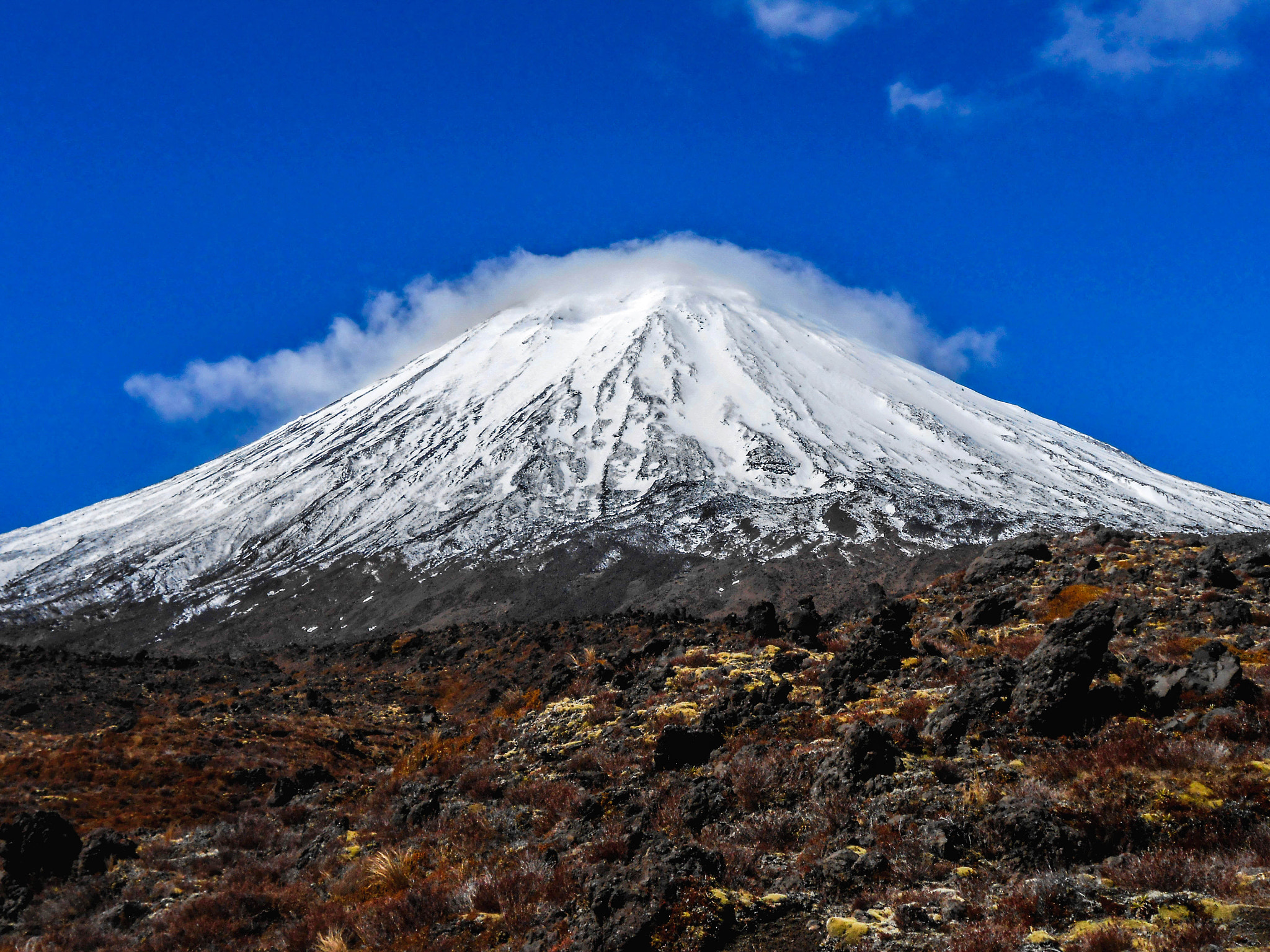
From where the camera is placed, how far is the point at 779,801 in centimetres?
923

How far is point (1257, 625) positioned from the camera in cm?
1293

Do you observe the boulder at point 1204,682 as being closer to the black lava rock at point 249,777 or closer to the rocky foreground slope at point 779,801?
the rocky foreground slope at point 779,801

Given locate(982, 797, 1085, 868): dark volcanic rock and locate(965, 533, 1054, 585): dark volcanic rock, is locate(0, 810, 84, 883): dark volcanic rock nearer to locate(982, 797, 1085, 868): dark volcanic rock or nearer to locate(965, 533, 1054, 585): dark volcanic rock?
locate(982, 797, 1085, 868): dark volcanic rock

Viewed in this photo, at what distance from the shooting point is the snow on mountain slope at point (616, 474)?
268ft

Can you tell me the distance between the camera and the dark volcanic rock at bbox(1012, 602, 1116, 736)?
30.3 ft

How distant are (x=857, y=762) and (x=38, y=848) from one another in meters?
A: 13.5

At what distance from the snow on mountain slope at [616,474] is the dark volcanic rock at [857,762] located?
65.3 metres

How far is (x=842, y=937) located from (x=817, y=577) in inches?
2486

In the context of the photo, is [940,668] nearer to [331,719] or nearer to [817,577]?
[331,719]

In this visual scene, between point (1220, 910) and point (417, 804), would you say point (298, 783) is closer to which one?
point (417, 804)

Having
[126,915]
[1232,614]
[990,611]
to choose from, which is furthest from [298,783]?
[1232,614]

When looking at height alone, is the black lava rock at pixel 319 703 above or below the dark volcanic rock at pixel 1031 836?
above

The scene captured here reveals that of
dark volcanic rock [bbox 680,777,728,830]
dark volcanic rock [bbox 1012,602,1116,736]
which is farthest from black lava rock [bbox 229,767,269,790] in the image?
dark volcanic rock [bbox 1012,602,1116,736]

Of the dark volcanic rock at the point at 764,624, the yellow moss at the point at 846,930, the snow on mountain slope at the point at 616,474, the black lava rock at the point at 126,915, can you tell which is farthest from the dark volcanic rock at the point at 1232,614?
the snow on mountain slope at the point at 616,474
